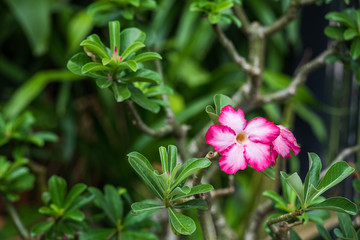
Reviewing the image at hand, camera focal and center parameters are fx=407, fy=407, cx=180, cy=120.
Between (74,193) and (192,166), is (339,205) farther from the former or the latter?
(74,193)

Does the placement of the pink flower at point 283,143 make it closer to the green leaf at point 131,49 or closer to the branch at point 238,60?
the green leaf at point 131,49

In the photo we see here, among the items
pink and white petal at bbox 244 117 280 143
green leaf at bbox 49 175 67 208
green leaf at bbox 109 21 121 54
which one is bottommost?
green leaf at bbox 49 175 67 208

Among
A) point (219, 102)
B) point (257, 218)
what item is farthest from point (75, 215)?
point (257, 218)

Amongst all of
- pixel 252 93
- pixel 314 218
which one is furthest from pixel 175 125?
pixel 314 218

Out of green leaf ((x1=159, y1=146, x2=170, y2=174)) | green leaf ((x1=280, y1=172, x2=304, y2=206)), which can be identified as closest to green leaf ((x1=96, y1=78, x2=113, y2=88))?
green leaf ((x1=159, y1=146, x2=170, y2=174))

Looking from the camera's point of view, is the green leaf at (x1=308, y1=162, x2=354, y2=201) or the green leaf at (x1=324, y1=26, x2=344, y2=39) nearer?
the green leaf at (x1=308, y1=162, x2=354, y2=201)

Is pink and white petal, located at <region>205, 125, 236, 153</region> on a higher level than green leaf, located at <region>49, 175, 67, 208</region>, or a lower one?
higher

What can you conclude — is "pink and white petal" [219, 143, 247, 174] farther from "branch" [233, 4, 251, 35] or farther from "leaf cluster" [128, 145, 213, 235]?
"branch" [233, 4, 251, 35]
